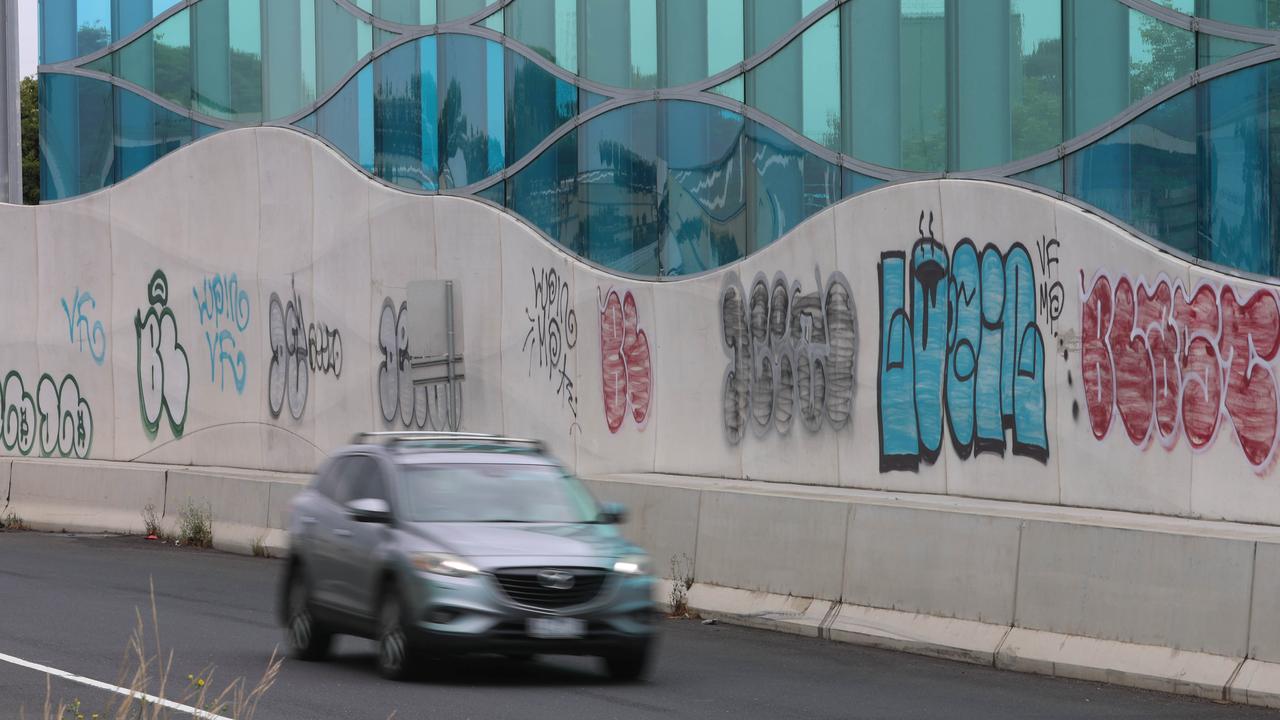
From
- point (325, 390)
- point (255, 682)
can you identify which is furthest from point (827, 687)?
point (325, 390)

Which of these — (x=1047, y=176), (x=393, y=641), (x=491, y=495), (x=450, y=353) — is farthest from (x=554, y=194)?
(x=393, y=641)

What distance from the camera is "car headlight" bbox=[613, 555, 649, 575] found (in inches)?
489

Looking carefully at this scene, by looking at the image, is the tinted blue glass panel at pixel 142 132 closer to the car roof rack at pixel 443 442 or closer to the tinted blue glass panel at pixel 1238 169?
the car roof rack at pixel 443 442

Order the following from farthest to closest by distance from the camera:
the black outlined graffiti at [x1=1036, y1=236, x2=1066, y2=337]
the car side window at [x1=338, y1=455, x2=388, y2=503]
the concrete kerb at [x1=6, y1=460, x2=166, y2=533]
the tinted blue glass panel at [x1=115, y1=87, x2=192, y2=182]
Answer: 1. the tinted blue glass panel at [x1=115, y1=87, x2=192, y2=182]
2. the concrete kerb at [x1=6, y1=460, x2=166, y2=533]
3. the black outlined graffiti at [x1=1036, y1=236, x2=1066, y2=337]
4. the car side window at [x1=338, y1=455, x2=388, y2=503]

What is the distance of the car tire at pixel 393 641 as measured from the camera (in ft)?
40.4

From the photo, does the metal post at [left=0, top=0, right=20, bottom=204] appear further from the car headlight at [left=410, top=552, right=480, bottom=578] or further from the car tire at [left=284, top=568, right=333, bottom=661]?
the car headlight at [left=410, top=552, right=480, bottom=578]

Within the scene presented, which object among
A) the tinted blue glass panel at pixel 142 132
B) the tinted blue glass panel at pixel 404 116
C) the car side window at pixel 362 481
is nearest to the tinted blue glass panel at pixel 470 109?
the tinted blue glass panel at pixel 404 116

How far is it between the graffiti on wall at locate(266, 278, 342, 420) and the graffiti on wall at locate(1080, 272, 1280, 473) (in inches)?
539

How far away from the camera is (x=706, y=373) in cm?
2188

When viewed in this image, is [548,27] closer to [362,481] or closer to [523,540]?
[362,481]

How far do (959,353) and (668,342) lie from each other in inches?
189

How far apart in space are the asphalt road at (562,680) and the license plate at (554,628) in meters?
0.38

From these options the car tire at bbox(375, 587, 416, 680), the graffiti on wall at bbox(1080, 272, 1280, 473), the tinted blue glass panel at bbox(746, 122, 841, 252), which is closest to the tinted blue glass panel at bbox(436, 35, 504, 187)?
the tinted blue glass panel at bbox(746, 122, 841, 252)

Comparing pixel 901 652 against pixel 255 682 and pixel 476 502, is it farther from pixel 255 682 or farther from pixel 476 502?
pixel 255 682
